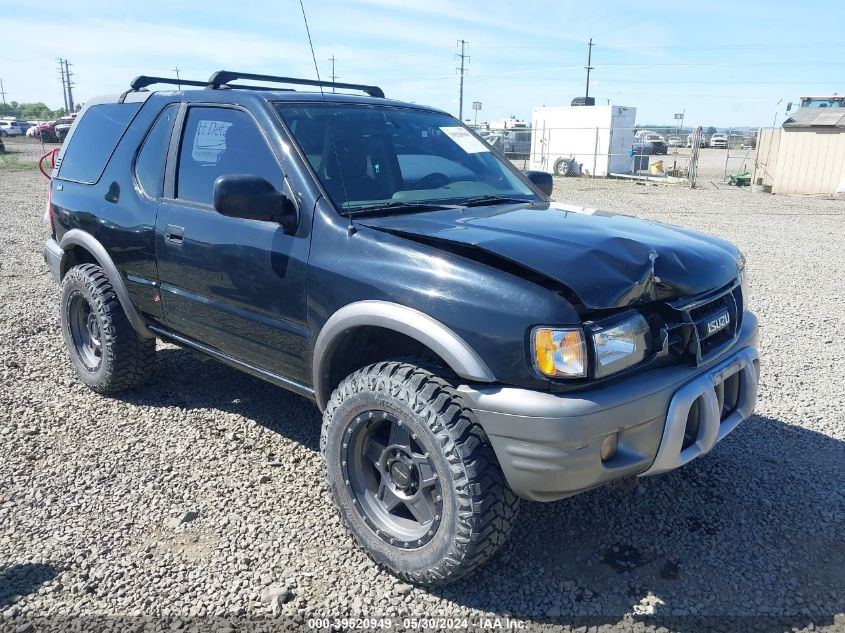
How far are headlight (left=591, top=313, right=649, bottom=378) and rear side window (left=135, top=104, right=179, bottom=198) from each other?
2695 millimetres

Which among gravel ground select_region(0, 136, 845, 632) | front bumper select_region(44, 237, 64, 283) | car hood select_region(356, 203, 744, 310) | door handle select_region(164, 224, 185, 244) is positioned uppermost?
car hood select_region(356, 203, 744, 310)

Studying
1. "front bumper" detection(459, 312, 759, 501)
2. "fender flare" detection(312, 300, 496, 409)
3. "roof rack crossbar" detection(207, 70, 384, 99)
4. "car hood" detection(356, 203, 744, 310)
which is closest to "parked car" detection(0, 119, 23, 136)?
"roof rack crossbar" detection(207, 70, 384, 99)

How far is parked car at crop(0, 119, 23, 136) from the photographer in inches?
1986

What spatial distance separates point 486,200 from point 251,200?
1264mm

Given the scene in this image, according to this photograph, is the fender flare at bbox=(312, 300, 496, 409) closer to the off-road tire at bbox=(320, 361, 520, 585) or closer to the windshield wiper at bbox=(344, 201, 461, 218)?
the off-road tire at bbox=(320, 361, 520, 585)

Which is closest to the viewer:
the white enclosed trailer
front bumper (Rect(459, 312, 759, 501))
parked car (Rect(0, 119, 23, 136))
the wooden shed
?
front bumper (Rect(459, 312, 759, 501))

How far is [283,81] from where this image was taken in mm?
4375

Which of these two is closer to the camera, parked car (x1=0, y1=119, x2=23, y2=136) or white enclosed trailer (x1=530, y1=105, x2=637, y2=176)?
white enclosed trailer (x1=530, y1=105, x2=637, y2=176)

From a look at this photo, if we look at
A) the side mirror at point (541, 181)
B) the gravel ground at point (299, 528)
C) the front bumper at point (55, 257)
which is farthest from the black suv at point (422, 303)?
the front bumper at point (55, 257)

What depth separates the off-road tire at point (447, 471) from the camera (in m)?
2.47

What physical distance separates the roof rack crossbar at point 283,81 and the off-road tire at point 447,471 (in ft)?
A: 7.07

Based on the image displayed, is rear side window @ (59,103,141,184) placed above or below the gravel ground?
above

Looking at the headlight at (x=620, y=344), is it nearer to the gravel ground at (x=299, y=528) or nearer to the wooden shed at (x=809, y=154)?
the gravel ground at (x=299, y=528)

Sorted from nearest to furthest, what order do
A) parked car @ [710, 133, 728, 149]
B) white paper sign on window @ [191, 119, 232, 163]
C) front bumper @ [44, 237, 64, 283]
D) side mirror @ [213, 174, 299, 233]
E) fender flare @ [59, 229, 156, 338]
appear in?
side mirror @ [213, 174, 299, 233]
white paper sign on window @ [191, 119, 232, 163]
fender flare @ [59, 229, 156, 338]
front bumper @ [44, 237, 64, 283]
parked car @ [710, 133, 728, 149]
